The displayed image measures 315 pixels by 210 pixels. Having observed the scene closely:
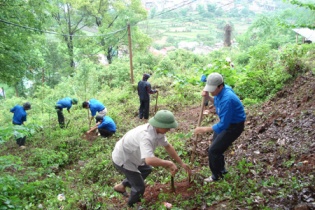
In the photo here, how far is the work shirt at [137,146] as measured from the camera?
3811 millimetres

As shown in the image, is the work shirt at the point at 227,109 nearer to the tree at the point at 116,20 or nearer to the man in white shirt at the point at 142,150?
the man in white shirt at the point at 142,150

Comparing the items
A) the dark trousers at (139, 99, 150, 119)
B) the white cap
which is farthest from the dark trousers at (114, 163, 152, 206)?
the dark trousers at (139, 99, 150, 119)

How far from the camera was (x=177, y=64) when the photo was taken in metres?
21.6

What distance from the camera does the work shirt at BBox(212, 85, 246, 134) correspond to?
13.8 feet

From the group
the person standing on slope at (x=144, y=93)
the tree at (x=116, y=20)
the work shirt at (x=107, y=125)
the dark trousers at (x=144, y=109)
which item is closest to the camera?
the work shirt at (x=107, y=125)

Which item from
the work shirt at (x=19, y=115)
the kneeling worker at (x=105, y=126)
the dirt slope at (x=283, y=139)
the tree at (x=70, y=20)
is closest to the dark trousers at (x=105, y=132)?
the kneeling worker at (x=105, y=126)

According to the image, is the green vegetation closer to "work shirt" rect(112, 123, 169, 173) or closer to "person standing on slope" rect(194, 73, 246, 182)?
"person standing on slope" rect(194, 73, 246, 182)

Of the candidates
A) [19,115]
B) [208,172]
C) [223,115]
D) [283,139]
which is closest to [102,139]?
[19,115]

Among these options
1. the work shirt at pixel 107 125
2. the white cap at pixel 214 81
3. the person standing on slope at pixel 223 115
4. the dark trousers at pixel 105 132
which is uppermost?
the white cap at pixel 214 81

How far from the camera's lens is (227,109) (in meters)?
4.19

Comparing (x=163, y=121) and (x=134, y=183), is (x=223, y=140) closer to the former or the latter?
(x=163, y=121)

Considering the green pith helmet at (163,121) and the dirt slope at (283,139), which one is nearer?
the green pith helmet at (163,121)

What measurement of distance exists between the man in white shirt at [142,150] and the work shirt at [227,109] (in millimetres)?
832

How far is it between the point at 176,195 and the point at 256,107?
5510 mm
